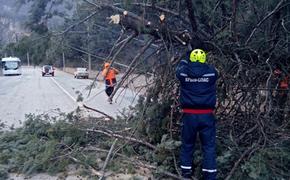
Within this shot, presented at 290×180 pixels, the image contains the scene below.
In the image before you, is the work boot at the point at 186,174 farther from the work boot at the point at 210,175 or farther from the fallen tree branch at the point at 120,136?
the fallen tree branch at the point at 120,136

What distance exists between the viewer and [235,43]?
22.4 feet

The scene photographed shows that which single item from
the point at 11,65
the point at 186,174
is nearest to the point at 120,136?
the point at 186,174

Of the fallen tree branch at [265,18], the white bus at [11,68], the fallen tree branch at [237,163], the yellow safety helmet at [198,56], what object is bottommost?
the white bus at [11,68]

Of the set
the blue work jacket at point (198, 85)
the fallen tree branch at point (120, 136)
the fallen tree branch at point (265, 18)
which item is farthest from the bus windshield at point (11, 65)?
the blue work jacket at point (198, 85)

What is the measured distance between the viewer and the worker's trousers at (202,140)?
5660 millimetres

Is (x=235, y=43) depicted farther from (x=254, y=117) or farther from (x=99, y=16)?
(x=99, y=16)

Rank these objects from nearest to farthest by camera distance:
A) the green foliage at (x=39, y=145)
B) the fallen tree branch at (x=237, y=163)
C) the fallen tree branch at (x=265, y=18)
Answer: the fallen tree branch at (x=237, y=163) → the green foliage at (x=39, y=145) → the fallen tree branch at (x=265, y=18)

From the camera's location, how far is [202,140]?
5.84 meters

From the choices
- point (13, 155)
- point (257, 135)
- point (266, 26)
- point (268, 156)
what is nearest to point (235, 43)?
point (266, 26)

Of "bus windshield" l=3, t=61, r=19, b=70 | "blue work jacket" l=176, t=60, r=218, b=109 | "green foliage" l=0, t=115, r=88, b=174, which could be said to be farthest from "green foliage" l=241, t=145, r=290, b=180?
"bus windshield" l=3, t=61, r=19, b=70

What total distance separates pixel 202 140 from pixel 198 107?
0.47 metres

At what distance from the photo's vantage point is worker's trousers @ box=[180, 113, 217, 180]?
5.66 metres

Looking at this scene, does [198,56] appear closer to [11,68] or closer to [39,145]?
[39,145]

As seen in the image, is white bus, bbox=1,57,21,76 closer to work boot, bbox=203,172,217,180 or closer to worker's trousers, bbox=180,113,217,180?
worker's trousers, bbox=180,113,217,180
